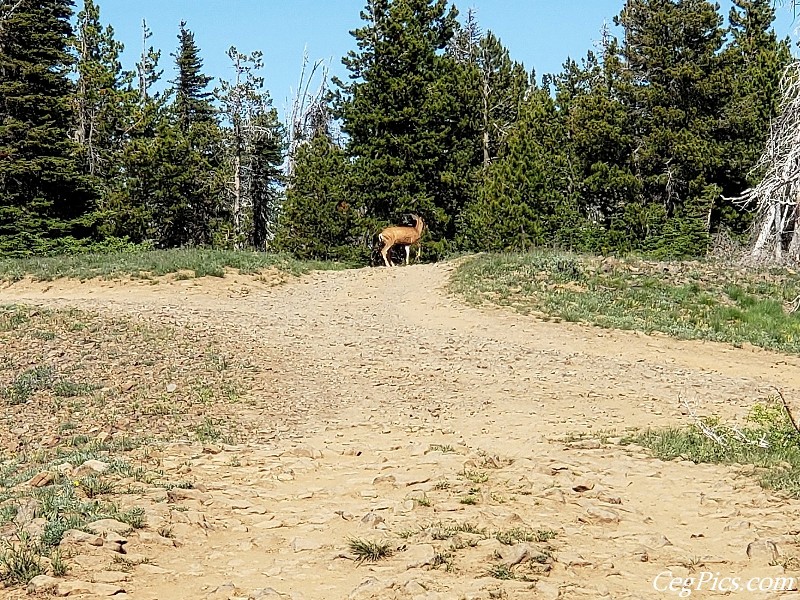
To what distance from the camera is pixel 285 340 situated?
472 inches

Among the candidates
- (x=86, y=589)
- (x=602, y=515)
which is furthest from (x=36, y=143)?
(x=602, y=515)

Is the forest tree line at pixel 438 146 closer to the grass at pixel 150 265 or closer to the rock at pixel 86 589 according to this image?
the grass at pixel 150 265

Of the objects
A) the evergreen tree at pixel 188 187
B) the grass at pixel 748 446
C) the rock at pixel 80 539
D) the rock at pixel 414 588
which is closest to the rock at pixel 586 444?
the grass at pixel 748 446

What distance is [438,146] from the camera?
28266 millimetres

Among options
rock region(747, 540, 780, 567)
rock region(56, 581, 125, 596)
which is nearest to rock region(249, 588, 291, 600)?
rock region(56, 581, 125, 596)

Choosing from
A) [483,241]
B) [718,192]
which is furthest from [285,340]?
[718,192]

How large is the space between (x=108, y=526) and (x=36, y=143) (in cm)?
2812

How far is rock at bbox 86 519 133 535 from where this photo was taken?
439 centimetres

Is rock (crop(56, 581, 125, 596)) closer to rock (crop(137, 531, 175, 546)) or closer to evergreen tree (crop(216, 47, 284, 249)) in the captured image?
rock (crop(137, 531, 175, 546))

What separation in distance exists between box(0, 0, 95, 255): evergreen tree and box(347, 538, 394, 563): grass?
2683cm

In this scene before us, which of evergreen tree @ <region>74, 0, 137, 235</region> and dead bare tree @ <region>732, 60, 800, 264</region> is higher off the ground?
evergreen tree @ <region>74, 0, 137, 235</region>

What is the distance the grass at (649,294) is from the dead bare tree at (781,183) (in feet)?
5.17

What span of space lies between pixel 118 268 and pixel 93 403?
10.5m

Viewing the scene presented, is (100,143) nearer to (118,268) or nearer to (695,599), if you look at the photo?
(118,268)
